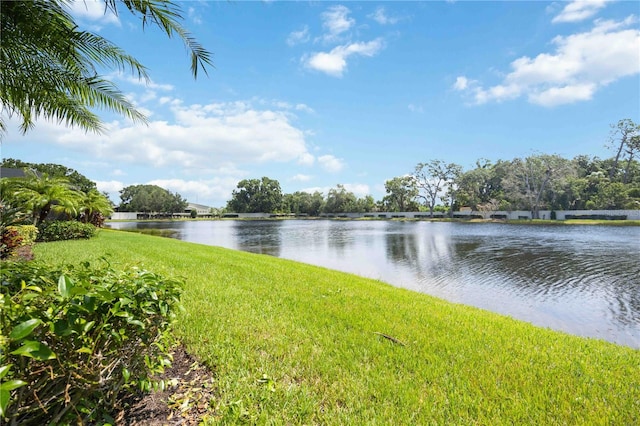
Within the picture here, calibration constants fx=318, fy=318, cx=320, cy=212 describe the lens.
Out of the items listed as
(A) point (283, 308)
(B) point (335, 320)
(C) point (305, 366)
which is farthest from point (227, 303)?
(C) point (305, 366)

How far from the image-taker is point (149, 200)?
80062 mm

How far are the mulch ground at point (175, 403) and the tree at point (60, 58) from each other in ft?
12.8

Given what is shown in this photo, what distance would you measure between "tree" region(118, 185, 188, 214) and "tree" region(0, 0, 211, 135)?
83176 millimetres

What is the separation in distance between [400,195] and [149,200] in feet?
205

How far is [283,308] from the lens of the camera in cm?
473

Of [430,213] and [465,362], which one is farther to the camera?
[430,213]

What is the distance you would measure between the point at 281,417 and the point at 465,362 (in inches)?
76.7

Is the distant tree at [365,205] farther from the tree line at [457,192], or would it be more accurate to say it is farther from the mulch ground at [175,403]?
the mulch ground at [175,403]

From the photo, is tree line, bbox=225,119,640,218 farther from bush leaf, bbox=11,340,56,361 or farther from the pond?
bush leaf, bbox=11,340,56,361

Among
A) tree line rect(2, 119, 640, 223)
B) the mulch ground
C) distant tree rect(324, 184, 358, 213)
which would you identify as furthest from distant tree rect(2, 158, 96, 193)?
the mulch ground

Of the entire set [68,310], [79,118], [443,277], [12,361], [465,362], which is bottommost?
[443,277]

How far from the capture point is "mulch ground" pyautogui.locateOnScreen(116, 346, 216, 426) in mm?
2193

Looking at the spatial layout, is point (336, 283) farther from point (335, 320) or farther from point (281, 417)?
point (281, 417)

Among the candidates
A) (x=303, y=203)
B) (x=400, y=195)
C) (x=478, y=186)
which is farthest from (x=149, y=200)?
(x=478, y=186)
